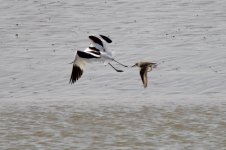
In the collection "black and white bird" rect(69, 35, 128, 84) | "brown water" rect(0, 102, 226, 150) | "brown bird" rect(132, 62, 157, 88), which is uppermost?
"black and white bird" rect(69, 35, 128, 84)

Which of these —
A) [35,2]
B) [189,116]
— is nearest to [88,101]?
[189,116]

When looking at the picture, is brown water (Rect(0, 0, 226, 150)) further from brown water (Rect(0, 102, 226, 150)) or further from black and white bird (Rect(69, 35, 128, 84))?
black and white bird (Rect(69, 35, 128, 84))

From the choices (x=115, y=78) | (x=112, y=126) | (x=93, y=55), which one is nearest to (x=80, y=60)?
(x=93, y=55)

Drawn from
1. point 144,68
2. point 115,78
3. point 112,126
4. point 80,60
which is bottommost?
point 112,126

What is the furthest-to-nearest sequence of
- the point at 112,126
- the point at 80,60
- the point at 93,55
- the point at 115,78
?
the point at 115,78 < the point at 112,126 < the point at 80,60 < the point at 93,55

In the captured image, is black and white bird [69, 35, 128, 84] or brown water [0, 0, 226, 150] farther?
brown water [0, 0, 226, 150]

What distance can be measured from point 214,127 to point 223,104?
8.32 ft

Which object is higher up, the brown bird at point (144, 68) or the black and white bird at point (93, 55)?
the black and white bird at point (93, 55)

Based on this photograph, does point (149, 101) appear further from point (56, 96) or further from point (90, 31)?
point (90, 31)

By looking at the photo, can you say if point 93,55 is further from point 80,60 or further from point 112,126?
point 112,126

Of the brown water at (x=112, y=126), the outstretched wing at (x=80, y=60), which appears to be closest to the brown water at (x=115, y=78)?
the brown water at (x=112, y=126)

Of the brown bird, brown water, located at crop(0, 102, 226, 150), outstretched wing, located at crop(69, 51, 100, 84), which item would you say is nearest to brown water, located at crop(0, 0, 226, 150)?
brown water, located at crop(0, 102, 226, 150)

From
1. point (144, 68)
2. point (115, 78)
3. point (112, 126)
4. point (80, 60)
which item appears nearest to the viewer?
point (80, 60)

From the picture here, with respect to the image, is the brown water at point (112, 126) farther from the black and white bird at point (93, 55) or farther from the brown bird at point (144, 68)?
the black and white bird at point (93, 55)
